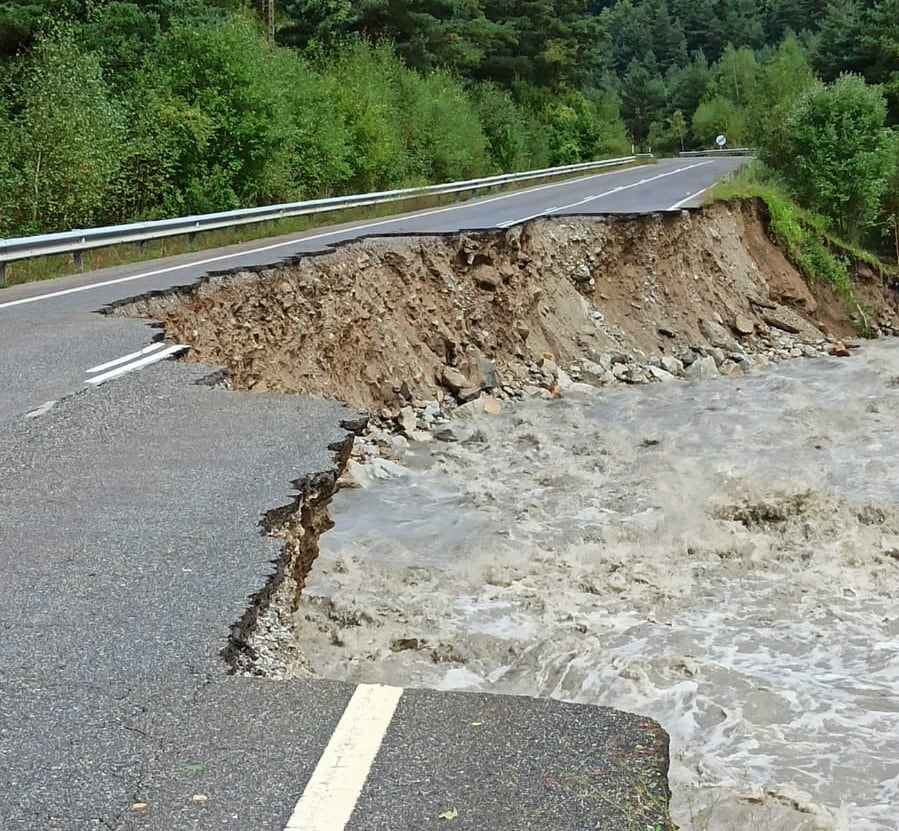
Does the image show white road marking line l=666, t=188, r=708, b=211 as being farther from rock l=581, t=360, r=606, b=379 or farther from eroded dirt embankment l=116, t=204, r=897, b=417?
rock l=581, t=360, r=606, b=379

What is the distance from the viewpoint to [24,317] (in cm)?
1193

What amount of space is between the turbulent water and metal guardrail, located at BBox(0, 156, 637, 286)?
633cm

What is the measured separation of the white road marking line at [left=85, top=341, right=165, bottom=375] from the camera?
9.45 metres

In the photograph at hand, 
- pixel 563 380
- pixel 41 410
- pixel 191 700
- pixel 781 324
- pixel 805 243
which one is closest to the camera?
pixel 191 700

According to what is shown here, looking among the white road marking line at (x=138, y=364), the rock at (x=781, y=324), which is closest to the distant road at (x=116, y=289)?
the white road marking line at (x=138, y=364)

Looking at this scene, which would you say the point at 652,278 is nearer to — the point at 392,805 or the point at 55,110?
the point at 55,110

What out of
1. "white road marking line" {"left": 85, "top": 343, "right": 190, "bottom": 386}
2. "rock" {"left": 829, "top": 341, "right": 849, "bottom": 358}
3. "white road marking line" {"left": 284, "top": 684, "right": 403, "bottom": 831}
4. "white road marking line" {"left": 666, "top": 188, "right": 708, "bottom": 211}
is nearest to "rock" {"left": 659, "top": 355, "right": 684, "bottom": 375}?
"rock" {"left": 829, "top": 341, "right": 849, "bottom": 358}

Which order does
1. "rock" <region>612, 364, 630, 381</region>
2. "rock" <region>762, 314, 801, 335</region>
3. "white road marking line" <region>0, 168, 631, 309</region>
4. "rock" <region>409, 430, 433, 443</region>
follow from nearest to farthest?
"white road marking line" <region>0, 168, 631, 309</region>, "rock" <region>409, 430, 433, 443</region>, "rock" <region>612, 364, 630, 381</region>, "rock" <region>762, 314, 801, 335</region>

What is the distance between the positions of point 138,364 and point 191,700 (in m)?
6.19

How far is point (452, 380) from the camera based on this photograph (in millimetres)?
17094

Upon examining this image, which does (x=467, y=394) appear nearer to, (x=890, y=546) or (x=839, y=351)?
(x=890, y=546)

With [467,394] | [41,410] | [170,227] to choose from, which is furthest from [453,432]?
[41,410]

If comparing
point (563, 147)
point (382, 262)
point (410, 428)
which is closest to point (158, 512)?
point (410, 428)

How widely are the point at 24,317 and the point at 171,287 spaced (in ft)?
6.08
